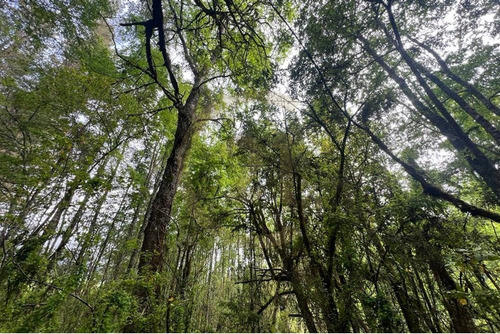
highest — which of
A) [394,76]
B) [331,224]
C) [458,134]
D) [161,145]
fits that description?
[161,145]

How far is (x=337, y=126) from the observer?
11.9ft

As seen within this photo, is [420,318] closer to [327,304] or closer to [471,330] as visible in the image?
[471,330]

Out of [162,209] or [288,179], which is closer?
[162,209]

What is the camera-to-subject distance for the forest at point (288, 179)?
2.18 meters

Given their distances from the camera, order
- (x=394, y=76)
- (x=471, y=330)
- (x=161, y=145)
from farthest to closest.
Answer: (x=161, y=145)
(x=394, y=76)
(x=471, y=330)

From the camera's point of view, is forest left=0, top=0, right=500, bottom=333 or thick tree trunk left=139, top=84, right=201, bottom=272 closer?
forest left=0, top=0, right=500, bottom=333

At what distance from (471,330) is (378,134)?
2.90m

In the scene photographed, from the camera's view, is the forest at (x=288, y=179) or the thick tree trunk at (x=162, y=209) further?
the thick tree trunk at (x=162, y=209)

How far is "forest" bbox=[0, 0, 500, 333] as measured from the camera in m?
2.18

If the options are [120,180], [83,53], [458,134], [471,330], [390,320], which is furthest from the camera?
[83,53]

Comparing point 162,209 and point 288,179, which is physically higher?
point 288,179

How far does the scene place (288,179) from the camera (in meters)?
3.72

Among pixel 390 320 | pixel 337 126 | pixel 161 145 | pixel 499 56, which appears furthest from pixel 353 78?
pixel 161 145

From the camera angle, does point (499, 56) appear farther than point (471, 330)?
Yes
